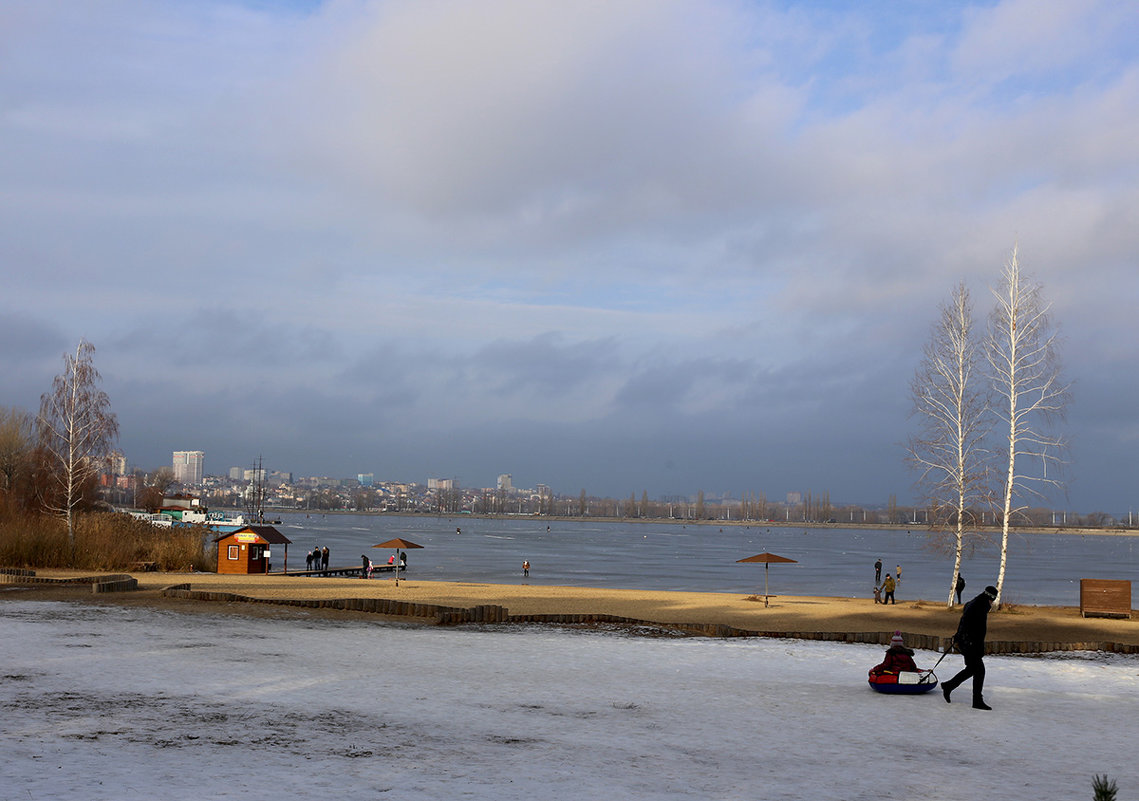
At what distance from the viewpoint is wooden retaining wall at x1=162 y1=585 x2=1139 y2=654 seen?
996 inches

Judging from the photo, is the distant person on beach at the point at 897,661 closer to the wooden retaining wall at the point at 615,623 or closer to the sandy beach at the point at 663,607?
the wooden retaining wall at the point at 615,623

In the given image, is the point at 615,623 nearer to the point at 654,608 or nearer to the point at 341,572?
the point at 654,608

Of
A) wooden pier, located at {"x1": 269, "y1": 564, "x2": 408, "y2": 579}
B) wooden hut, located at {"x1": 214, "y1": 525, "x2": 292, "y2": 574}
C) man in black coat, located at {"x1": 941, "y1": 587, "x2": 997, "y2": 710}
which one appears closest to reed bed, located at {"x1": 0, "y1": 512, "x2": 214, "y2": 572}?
wooden hut, located at {"x1": 214, "y1": 525, "x2": 292, "y2": 574}

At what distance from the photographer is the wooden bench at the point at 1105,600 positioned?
37.0 metres

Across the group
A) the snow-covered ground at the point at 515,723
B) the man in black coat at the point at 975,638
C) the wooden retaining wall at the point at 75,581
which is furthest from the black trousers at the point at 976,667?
the wooden retaining wall at the point at 75,581

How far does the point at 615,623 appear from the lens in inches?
1147

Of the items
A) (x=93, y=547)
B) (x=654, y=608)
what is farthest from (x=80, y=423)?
(x=654, y=608)

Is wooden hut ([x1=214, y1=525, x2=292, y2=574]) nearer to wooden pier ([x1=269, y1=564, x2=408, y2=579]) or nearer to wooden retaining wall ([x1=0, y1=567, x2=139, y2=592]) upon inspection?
wooden pier ([x1=269, y1=564, x2=408, y2=579])

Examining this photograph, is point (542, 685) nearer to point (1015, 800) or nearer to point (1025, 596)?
point (1015, 800)

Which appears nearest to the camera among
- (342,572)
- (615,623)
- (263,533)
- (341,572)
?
(615,623)

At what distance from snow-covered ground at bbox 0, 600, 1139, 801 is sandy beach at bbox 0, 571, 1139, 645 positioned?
327 inches

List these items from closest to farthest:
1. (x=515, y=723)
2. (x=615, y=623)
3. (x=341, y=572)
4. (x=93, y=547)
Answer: (x=515, y=723) → (x=615, y=623) → (x=93, y=547) → (x=341, y=572)

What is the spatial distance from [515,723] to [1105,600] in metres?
32.0

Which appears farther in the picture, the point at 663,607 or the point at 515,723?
the point at 663,607
